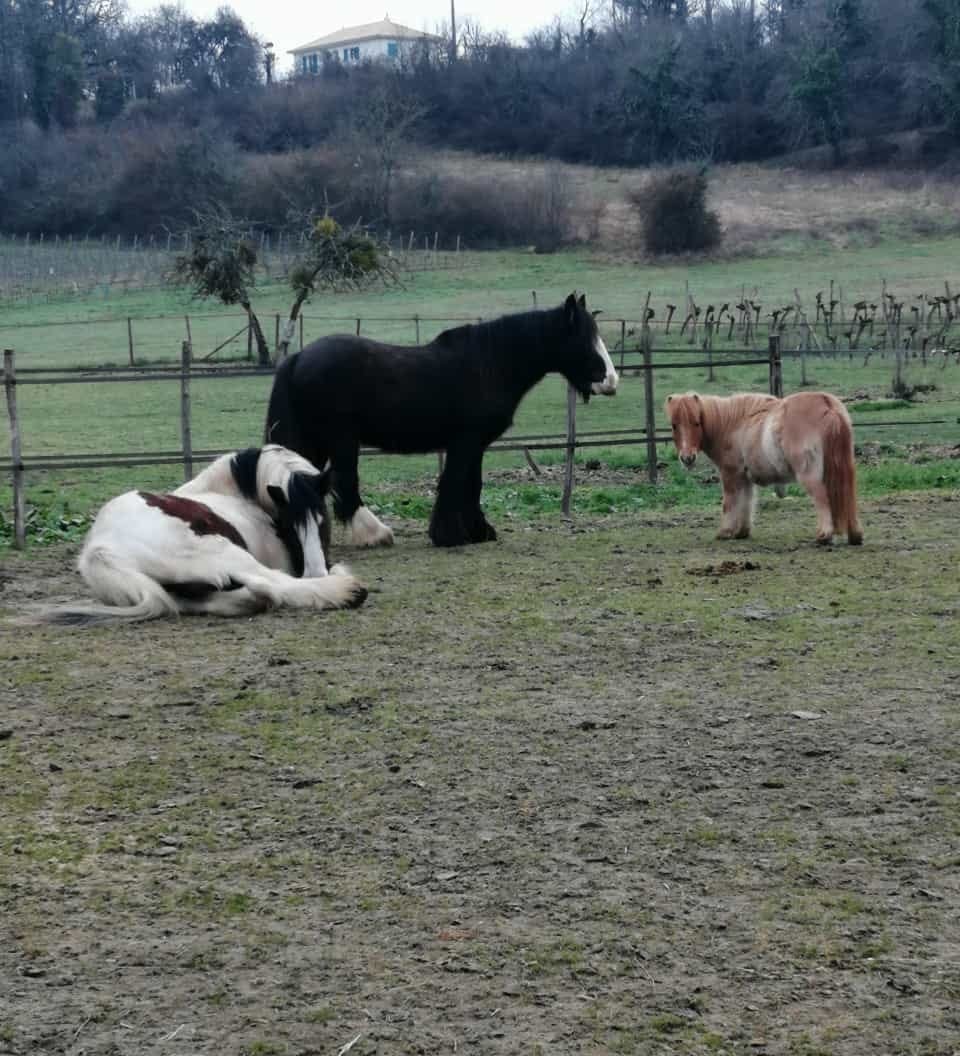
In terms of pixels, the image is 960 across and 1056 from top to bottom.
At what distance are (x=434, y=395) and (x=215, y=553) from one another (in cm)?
270

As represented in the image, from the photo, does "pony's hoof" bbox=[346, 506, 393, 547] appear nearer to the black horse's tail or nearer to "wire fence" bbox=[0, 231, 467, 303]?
the black horse's tail

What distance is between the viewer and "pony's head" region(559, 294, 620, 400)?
31.7 feet

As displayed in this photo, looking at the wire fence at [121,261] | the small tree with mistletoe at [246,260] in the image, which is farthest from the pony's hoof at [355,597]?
the wire fence at [121,261]

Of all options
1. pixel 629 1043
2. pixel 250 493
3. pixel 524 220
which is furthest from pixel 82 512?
pixel 524 220

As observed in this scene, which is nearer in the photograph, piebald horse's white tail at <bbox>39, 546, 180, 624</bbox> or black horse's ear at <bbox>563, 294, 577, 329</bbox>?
piebald horse's white tail at <bbox>39, 546, 180, 624</bbox>

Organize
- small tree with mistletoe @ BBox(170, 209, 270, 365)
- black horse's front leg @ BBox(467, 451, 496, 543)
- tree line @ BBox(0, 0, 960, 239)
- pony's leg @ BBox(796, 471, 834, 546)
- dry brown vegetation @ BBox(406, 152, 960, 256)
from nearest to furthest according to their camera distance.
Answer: pony's leg @ BBox(796, 471, 834, 546) < black horse's front leg @ BBox(467, 451, 496, 543) < small tree with mistletoe @ BBox(170, 209, 270, 365) < dry brown vegetation @ BBox(406, 152, 960, 256) < tree line @ BBox(0, 0, 960, 239)

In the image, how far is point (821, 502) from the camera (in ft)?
28.5

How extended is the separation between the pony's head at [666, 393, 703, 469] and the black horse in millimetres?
789

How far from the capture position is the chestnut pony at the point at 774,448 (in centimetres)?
851

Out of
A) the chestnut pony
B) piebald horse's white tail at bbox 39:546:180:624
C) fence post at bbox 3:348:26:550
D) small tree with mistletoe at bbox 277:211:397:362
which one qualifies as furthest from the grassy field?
small tree with mistletoe at bbox 277:211:397:362

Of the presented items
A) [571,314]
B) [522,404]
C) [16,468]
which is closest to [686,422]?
[571,314]

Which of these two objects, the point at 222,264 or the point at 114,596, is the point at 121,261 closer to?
the point at 222,264

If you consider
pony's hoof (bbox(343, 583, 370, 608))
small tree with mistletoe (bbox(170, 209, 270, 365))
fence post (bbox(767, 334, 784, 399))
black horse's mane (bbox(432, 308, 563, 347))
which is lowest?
pony's hoof (bbox(343, 583, 370, 608))

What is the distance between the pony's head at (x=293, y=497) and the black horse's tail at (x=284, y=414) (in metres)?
1.42
